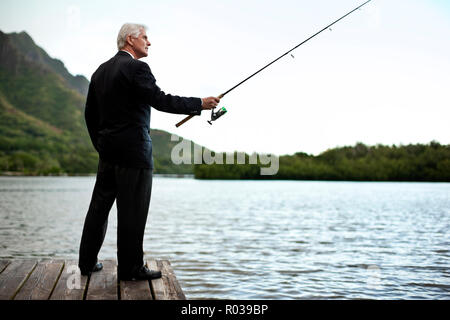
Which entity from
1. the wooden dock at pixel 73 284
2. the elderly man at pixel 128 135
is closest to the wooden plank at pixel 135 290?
the wooden dock at pixel 73 284

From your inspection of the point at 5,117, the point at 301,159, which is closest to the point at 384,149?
the point at 301,159

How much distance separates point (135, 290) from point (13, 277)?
1052 millimetres

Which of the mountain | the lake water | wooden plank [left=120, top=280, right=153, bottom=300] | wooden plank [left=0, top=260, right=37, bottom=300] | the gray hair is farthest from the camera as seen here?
the mountain

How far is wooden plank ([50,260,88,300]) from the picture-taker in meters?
3.42

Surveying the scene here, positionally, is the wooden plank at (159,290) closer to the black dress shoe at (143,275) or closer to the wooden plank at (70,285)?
the black dress shoe at (143,275)

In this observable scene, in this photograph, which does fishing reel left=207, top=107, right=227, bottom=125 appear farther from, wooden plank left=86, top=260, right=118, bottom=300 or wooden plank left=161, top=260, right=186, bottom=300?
wooden plank left=86, top=260, right=118, bottom=300

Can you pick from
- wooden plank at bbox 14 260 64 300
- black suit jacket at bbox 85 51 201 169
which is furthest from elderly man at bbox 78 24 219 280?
wooden plank at bbox 14 260 64 300

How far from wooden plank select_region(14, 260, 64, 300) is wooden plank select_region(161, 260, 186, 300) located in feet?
2.61

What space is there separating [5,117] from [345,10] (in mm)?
186349

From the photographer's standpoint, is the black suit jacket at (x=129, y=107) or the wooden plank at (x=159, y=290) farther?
A: the black suit jacket at (x=129, y=107)

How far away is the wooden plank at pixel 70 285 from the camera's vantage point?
3.42 m

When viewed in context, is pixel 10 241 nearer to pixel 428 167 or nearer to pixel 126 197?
pixel 126 197

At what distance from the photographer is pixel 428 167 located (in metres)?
81.8

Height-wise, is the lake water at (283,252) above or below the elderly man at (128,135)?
below
